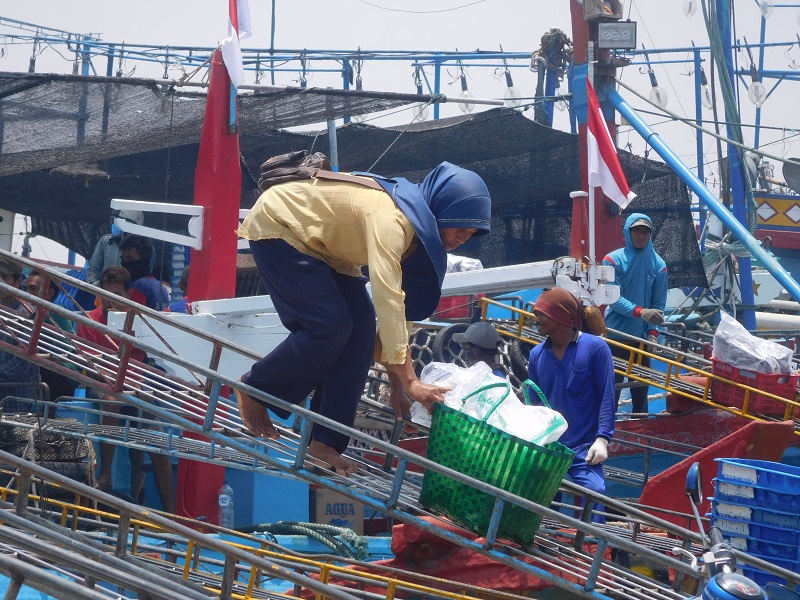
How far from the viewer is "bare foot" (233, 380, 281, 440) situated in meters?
4.28

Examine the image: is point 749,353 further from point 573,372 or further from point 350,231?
point 350,231

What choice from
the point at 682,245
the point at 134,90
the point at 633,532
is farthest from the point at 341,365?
the point at 682,245

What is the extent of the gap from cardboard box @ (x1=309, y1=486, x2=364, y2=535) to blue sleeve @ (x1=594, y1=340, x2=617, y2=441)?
258 centimetres

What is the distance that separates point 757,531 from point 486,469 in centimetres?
131

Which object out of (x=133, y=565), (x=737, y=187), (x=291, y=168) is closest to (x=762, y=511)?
(x=291, y=168)

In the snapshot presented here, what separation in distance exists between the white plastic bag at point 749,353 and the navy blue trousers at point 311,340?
3.51 m

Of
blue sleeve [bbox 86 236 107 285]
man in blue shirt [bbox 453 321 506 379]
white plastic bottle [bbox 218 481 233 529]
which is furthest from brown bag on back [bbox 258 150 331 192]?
blue sleeve [bbox 86 236 107 285]

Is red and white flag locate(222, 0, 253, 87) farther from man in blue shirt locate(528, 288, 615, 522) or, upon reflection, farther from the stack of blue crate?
the stack of blue crate

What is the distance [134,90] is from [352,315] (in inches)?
202

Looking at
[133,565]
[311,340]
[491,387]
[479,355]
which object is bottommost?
[133,565]

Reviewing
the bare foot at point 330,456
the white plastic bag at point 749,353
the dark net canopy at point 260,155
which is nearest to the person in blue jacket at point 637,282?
the white plastic bag at point 749,353

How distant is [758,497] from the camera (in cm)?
444

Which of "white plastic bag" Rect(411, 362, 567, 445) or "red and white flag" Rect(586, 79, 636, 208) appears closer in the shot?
"white plastic bag" Rect(411, 362, 567, 445)

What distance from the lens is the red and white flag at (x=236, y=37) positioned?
7.59 meters
